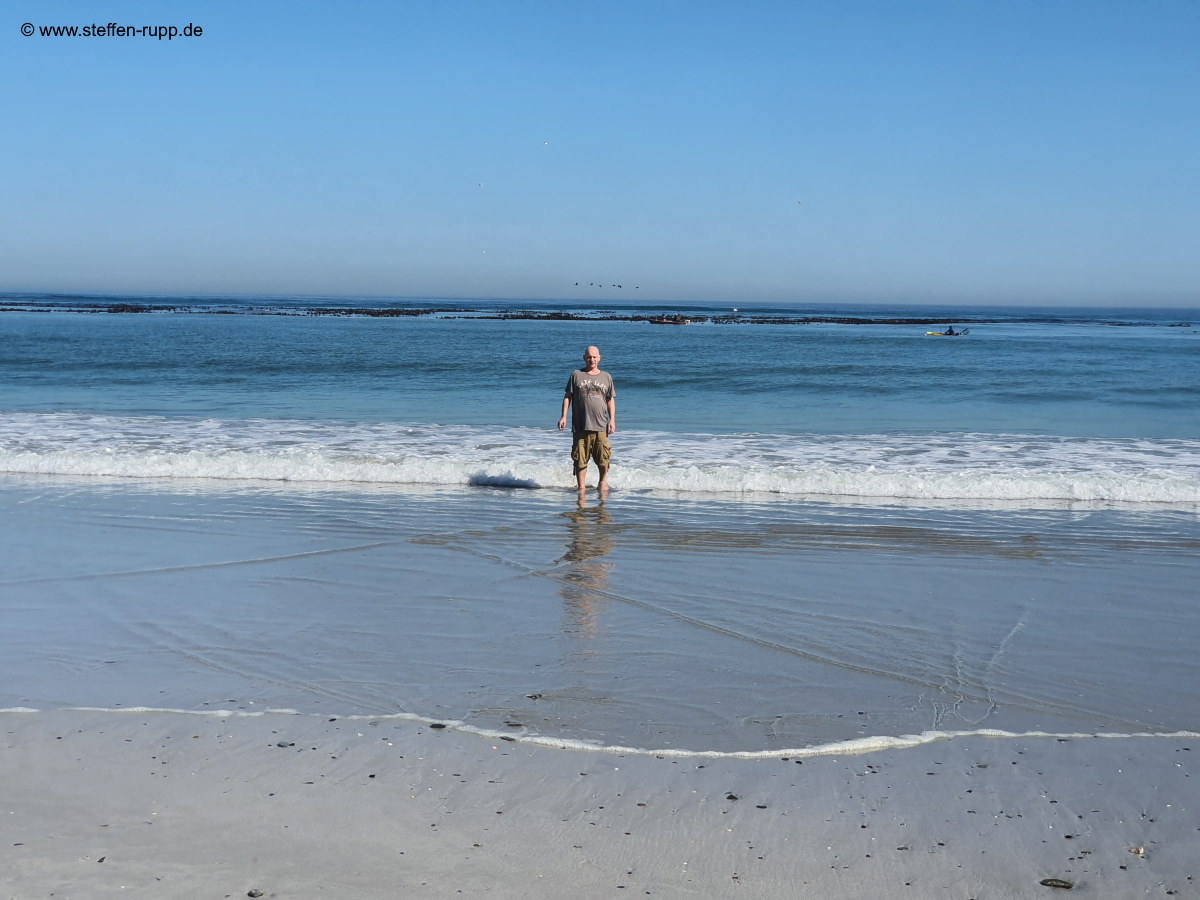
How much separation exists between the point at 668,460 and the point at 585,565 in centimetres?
Answer: 568

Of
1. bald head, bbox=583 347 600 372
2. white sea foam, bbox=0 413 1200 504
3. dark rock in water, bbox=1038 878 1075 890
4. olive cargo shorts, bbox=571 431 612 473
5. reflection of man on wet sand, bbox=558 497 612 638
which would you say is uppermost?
bald head, bbox=583 347 600 372

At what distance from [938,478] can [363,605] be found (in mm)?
8040

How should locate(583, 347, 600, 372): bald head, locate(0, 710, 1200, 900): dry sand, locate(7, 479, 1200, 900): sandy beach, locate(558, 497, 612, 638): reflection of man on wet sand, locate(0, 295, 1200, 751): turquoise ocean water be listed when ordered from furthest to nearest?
locate(583, 347, 600, 372): bald head, locate(558, 497, 612, 638): reflection of man on wet sand, locate(0, 295, 1200, 751): turquoise ocean water, locate(7, 479, 1200, 900): sandy beach, locate(0, 710, 1200, 900): dry sand

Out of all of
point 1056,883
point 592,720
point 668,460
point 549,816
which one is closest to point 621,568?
point 592,720

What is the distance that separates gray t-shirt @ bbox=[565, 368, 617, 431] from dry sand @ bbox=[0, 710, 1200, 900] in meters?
6.78

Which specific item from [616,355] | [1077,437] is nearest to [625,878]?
[1077,437]

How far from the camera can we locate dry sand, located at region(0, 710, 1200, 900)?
10.8 ft

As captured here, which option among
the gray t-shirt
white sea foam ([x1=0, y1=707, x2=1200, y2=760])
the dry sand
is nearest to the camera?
the dry sand

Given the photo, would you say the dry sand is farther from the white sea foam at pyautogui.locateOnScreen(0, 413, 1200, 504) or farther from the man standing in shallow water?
the white sea foam at pyautogui.locateOnScreen(0, 413, 1200, 504)

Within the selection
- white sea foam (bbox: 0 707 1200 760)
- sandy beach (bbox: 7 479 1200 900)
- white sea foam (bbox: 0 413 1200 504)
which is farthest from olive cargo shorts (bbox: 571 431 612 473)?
white sea foam (bbox: 0 707 1200 760)

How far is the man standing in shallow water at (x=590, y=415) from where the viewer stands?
1116 cm

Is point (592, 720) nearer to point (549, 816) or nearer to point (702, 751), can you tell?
point (702, 751)

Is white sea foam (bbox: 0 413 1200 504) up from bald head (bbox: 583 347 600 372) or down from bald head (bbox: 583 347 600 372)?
down

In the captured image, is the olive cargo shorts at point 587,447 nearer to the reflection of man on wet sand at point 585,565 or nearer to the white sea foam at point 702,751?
the reflection of man on wet sand at point 585,565
